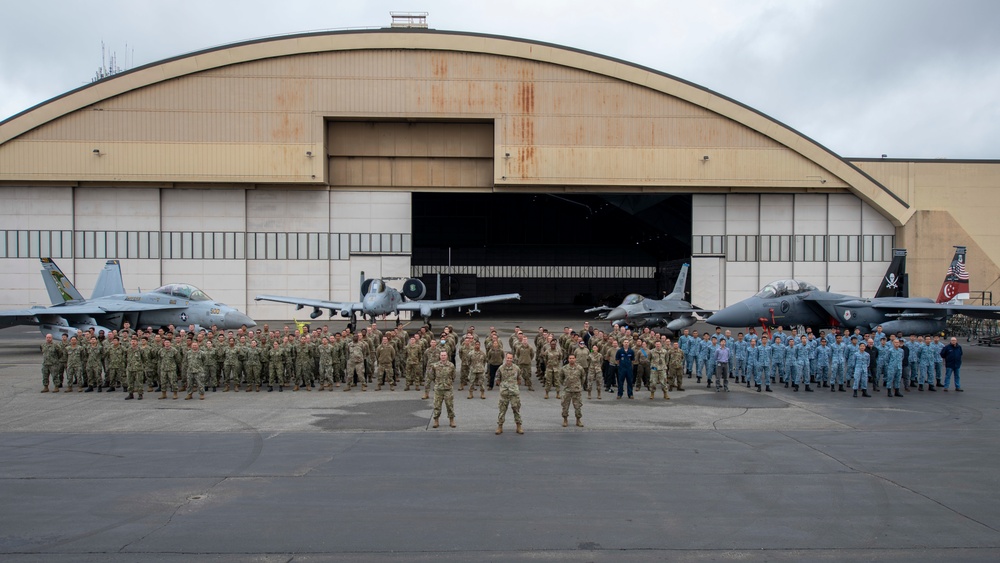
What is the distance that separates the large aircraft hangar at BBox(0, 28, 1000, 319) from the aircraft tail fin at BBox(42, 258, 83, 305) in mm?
9908

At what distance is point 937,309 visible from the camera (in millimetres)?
21344

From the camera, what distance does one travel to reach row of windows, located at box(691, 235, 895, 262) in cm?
3572

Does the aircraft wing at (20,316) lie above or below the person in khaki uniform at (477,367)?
above

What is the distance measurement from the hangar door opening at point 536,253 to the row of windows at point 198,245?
17.4 m

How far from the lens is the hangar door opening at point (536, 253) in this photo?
5469 cm

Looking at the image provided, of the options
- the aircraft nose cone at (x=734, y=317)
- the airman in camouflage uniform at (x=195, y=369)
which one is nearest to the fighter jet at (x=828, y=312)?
the aircraft nose cone at (x=734, y=317)

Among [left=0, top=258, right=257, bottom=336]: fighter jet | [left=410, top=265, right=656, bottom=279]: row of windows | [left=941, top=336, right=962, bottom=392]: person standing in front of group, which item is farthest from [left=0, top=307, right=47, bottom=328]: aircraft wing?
[left=410, top=265, right=656, bottom=279]: row of windows

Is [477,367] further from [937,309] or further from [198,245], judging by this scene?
[198,245]

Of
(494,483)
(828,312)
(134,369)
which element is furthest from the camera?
(828,312)

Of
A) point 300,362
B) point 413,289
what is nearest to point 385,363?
point 300,362

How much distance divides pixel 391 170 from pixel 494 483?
2910cm

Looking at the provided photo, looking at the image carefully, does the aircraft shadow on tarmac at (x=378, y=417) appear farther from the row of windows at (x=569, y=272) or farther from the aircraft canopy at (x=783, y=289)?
the row of windows at (x=569, y=272)

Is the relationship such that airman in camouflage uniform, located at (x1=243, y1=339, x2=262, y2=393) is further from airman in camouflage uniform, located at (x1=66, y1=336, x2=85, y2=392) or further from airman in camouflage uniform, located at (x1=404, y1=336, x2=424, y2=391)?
airman in camouflage uniform, located at (x1=66, y1=336, x2=85, y2=392)

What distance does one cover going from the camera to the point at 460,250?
190 ft
